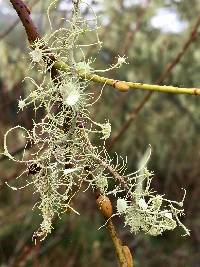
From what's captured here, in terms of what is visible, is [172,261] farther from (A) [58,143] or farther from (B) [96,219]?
(A) [58,143]

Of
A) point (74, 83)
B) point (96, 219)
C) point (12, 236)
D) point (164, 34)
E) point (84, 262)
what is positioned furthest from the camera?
point (164, 34)

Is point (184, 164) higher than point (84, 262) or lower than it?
higher

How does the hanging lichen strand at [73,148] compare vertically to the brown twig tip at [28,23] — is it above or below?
below

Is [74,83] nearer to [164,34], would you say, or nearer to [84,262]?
[84,262]

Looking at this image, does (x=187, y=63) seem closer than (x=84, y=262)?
No

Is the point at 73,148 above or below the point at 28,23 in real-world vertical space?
below

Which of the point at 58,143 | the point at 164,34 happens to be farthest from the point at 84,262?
the point at 58,143

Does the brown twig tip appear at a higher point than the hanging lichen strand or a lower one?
higher

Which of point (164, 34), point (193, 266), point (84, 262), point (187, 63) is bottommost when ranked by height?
point (84, 262)

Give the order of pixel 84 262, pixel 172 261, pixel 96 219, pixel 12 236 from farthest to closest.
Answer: pixel 96 219
pixel 12 236
pixel 172 261
pixel 84 262
